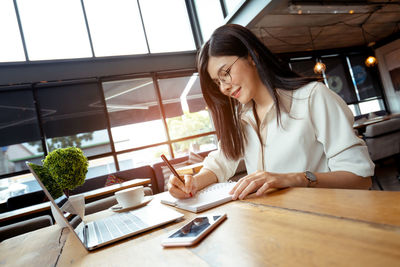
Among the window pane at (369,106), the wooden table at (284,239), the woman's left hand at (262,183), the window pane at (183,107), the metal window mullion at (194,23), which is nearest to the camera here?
the wooden table at (284,239)

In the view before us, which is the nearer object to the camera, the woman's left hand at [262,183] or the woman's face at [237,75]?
the woman's left hand at [262,183]

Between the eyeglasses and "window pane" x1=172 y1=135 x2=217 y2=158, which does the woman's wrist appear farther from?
"window pane" x1=172 y1=135 x2=217 y2=158

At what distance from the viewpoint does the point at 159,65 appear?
20.0ft

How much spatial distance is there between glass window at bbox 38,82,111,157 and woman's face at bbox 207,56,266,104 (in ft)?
15.4

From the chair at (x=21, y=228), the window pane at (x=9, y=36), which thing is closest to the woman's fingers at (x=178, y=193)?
the chair at (x=21, y=228)

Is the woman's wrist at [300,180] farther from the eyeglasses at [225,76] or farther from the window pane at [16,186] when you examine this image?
the window pane at [16,186]

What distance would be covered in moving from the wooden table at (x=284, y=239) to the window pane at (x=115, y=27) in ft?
18.5

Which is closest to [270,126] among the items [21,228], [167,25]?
[21,228]

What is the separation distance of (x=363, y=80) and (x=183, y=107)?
20.5 feet

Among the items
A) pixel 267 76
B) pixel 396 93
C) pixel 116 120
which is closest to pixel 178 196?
pixel 267 76

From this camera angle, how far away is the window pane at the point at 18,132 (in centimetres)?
486

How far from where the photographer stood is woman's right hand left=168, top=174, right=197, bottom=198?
99 centimetres

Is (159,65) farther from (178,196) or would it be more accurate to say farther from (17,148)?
(178,196)

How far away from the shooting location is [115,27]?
5.76m
